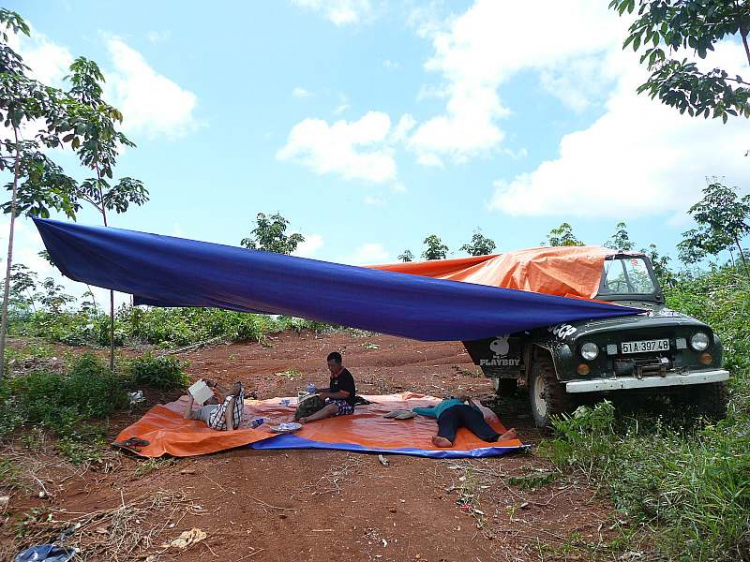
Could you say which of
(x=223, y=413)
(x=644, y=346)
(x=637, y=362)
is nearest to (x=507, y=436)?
(x=637, y=362)

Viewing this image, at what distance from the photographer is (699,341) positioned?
4.61 m

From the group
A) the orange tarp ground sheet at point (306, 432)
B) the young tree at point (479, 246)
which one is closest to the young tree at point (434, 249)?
the young tree at point (479, 246)

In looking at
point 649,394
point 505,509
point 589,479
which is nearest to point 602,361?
point 649,394

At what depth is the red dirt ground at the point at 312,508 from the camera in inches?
121

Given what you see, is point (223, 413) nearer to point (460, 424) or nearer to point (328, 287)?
point (328, 287)

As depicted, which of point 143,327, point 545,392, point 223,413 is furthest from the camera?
point 143,327

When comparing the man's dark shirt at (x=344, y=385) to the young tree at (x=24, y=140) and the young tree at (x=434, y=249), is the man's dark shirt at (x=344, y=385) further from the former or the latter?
the young tree at (x=434, y=249)

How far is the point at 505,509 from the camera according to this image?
3.56m

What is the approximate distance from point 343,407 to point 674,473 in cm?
355

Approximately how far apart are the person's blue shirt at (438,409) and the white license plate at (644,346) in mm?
1575

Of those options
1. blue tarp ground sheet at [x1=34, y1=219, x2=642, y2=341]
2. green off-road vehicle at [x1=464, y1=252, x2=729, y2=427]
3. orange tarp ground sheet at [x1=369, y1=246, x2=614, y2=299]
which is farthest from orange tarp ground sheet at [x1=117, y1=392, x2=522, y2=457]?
orange tarp ground sheet at [x1=369, y1=246, x2=614, y2=299]

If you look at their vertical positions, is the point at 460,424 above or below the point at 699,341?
below

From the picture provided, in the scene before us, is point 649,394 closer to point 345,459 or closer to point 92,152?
point 345,459

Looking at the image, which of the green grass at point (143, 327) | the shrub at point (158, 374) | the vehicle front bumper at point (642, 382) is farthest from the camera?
the green grass at point (143, 327)
